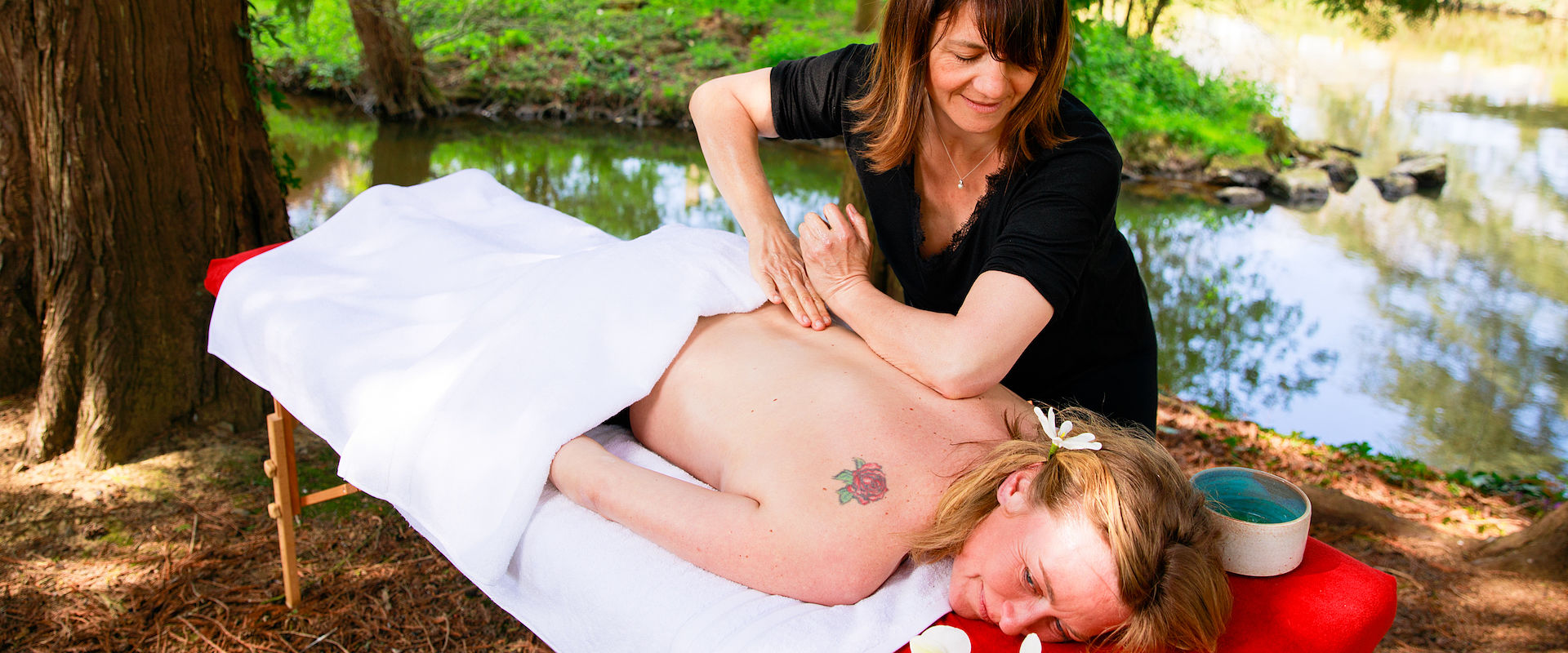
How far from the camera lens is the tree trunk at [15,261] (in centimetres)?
230

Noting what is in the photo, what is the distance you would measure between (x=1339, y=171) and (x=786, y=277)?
9.12m

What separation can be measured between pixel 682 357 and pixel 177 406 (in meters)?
1.75

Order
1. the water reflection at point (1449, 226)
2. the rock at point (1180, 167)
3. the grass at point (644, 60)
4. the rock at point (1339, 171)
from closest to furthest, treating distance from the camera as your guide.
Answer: the water reflection at point (1449, 226) < the rock at point (1180, 167) < the rock at point (1339, 171) < the grass at point (644, 60)

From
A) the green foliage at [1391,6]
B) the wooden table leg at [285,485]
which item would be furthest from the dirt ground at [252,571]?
the green foliage at [1391,6]

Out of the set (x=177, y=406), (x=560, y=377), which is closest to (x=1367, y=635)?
(x=560, y=377)

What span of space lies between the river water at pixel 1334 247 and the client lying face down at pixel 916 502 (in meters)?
2.14

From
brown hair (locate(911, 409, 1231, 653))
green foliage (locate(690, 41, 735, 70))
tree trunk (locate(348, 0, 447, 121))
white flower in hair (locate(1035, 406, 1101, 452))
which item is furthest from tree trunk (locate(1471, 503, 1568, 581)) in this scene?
green foliage (locate(690, 41, 735, 70))

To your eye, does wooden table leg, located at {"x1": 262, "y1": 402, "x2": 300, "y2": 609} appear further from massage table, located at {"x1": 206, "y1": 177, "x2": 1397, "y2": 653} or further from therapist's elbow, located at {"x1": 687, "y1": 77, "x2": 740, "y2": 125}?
therapist's elbow, located at {"x1": 687, "y1": 77, "x2": 740, "y2": 125}

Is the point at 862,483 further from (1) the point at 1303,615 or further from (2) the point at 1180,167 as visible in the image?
(2) the point at 1180,167

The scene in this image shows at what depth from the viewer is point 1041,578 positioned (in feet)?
3.85

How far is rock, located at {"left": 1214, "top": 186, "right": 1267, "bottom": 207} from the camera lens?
25.8ft

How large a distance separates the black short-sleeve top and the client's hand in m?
0.66

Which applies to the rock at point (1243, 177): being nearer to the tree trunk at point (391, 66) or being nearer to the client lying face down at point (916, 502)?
the tree trunk at point (391, 66)

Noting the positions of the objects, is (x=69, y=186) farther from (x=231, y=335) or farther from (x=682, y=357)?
(x=682, y=357)
